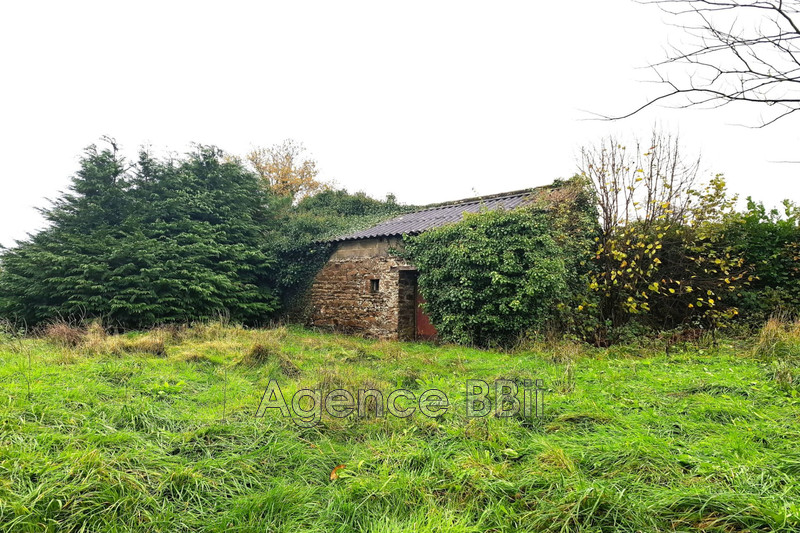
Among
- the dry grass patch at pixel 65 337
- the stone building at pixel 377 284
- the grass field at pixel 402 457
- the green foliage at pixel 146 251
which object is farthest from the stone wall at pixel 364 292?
the dry grass patch at pixel 65 337

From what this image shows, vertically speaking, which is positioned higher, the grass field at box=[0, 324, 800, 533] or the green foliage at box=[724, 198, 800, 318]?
the green foliage at box=[724, 198, 800, 318]

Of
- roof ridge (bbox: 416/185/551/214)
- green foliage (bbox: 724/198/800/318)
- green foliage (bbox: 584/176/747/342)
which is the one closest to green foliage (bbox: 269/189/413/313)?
roof ridge (bbox: 416/185/551/214)

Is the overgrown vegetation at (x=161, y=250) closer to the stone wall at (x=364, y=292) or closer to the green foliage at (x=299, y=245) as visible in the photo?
the green foliage at (x=299, y=245)

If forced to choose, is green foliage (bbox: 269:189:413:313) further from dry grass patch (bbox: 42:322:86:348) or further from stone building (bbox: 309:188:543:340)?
dry grass patch (bbox: 42:322:86:348)

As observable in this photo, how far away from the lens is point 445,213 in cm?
1199

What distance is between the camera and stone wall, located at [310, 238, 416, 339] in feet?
33.8

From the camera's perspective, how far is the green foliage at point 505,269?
Result: 773 cm

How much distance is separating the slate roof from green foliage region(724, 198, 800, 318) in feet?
13.7

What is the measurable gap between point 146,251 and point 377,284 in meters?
5.81

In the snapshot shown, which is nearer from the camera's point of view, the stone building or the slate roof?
the slate roof

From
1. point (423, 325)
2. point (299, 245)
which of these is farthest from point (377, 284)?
point (299, 245)

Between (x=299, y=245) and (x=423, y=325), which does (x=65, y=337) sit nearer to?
(x=299, y=245)

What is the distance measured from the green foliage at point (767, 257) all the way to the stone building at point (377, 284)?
166 inches

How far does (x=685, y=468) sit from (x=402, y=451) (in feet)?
6.05
